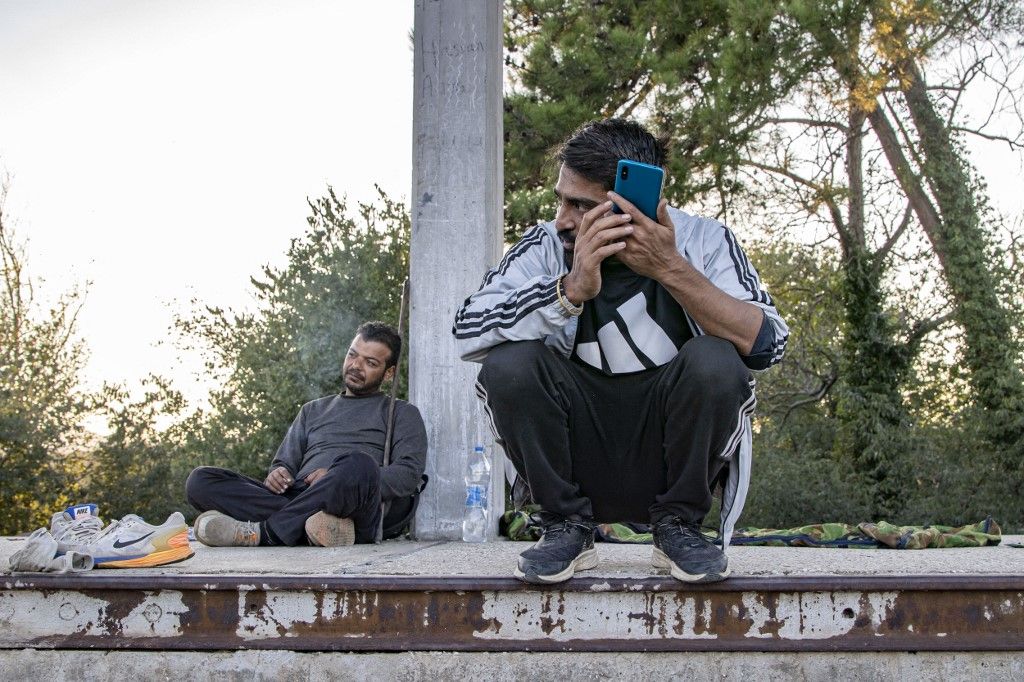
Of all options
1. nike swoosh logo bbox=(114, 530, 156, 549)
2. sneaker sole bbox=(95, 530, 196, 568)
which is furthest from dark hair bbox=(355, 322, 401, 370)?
nike swoosh logo bbox=(114, 530, 156, 549)

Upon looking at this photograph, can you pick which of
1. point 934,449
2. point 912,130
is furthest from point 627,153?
point 912,130

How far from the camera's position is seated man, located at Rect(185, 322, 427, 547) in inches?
140

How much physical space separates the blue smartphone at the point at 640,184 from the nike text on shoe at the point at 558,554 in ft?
2.50

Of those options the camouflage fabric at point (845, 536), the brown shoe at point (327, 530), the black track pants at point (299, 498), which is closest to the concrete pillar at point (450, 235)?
→ the camouflage fabric at point (845, 536)

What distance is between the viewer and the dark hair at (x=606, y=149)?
2.51 meters

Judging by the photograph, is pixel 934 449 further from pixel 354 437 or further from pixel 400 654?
pixel 400 654

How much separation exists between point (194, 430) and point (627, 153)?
5.37 m

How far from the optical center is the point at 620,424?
98.7 inches

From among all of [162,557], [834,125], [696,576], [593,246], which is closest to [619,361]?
[593,246]

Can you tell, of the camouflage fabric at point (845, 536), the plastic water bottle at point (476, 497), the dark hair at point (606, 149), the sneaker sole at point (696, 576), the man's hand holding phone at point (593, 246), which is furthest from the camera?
the plastic water bottle at point (476, 497)

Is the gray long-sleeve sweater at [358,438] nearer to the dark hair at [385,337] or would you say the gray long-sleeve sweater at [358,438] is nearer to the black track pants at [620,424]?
the dark hair at [385,337]

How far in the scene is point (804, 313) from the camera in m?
9.33

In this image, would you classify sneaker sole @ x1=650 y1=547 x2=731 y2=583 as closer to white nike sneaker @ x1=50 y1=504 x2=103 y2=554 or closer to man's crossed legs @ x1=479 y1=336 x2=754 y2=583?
man's crossed legs @ x1=479 y1=336 x2=754 y2=583

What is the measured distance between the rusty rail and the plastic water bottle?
1.77 metres
